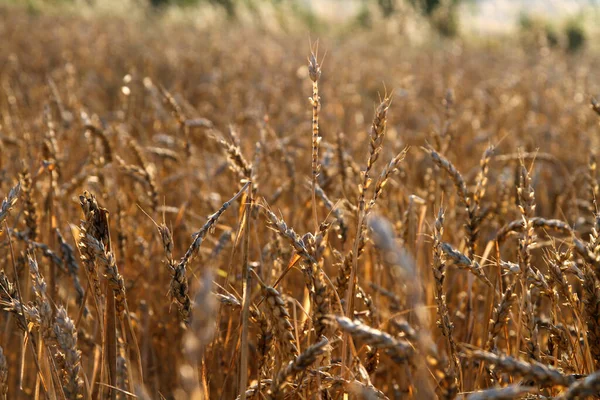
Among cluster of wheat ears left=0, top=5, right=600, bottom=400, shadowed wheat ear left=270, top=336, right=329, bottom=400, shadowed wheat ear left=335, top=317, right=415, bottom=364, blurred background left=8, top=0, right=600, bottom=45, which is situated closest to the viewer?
shadowed wheat ear left=335, top=317, right=415, bottom=364

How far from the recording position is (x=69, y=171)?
254 cm

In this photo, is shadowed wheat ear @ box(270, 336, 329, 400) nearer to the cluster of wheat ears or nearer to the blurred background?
the cluster of wheat ears

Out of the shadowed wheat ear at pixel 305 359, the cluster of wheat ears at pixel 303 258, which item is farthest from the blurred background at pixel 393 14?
the shadowed wheat ear at pixel 305 359

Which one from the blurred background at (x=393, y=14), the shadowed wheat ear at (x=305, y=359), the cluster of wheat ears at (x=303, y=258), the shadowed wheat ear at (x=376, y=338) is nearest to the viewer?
the shadowed wheat ear at (x=376, y=338)

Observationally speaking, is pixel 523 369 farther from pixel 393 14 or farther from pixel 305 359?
pixel 393 14

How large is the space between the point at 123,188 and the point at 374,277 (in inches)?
43.5

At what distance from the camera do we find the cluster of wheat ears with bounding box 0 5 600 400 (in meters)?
0.82

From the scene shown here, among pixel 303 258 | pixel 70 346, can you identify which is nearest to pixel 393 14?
pixel 303 258

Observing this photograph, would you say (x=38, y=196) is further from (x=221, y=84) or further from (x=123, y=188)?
(x=221, y=84)

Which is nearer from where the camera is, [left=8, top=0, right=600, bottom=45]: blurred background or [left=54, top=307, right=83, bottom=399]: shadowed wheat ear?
[left=54, top=307, right=83, bottom=399]: shadowed wheat ear

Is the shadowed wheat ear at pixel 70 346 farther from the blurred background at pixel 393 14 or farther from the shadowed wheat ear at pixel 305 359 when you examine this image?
the blurred background at pixel 393 14

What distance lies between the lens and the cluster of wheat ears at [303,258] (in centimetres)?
82

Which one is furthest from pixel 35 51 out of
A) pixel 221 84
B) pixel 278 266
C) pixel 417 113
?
pixel 278 266

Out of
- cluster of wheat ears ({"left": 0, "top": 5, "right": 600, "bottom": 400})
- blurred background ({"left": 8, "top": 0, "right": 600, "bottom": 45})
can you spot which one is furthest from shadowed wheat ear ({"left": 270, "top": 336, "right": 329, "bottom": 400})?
blurred background ({"left": 8, "top": 0, "right": 600, "bottom": 45})
